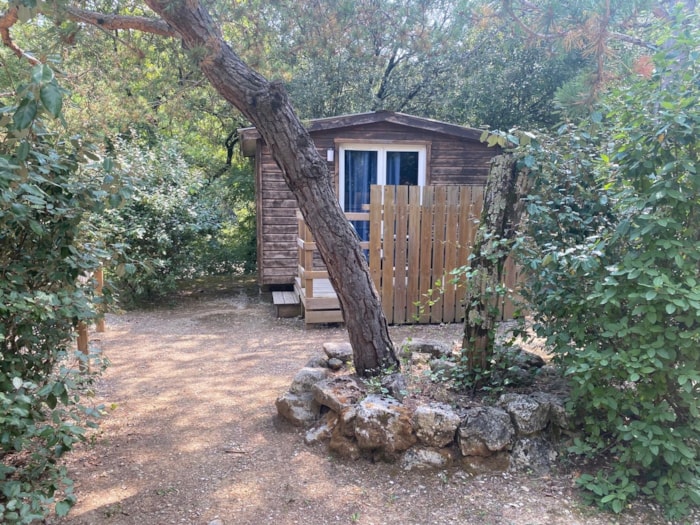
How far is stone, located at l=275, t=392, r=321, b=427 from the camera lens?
349 cm

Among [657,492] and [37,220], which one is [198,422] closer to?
[37,220]

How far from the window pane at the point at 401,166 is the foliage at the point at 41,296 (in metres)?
6.14

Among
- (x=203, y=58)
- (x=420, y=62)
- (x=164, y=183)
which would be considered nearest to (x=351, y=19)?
(x=203, y=58)

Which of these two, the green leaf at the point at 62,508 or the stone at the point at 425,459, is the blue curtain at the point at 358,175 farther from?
the green leaf at the point at 62,508

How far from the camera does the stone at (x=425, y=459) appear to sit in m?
2.91

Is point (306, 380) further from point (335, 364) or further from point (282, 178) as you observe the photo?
point (282, 178)

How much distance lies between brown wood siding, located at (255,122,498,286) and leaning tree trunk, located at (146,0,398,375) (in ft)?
14.6

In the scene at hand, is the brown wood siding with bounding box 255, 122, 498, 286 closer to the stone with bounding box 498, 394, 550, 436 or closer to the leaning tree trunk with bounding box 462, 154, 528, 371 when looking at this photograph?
the leaning tree trunk with bounding box 462, 154, 528, 371

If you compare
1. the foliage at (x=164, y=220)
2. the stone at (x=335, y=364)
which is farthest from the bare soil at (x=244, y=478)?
the foliage at (x=164, y=220)

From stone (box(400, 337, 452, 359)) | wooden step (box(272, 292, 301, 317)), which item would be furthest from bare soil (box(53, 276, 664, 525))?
wooden step (box(272, 292, 301, 317))

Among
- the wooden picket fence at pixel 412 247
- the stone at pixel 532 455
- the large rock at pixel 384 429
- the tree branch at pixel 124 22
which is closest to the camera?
the stone at pixel 532 455

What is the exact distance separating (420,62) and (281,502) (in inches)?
496

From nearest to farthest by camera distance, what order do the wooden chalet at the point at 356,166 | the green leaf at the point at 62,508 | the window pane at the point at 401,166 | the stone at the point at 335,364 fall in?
1. the green leaf at the point at 62,508
2. the stone at the point at 335,364
3. the wooden chalet at the point at 356,166
4. the window pane at the point at 401,166

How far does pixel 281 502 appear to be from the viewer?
105 inches
